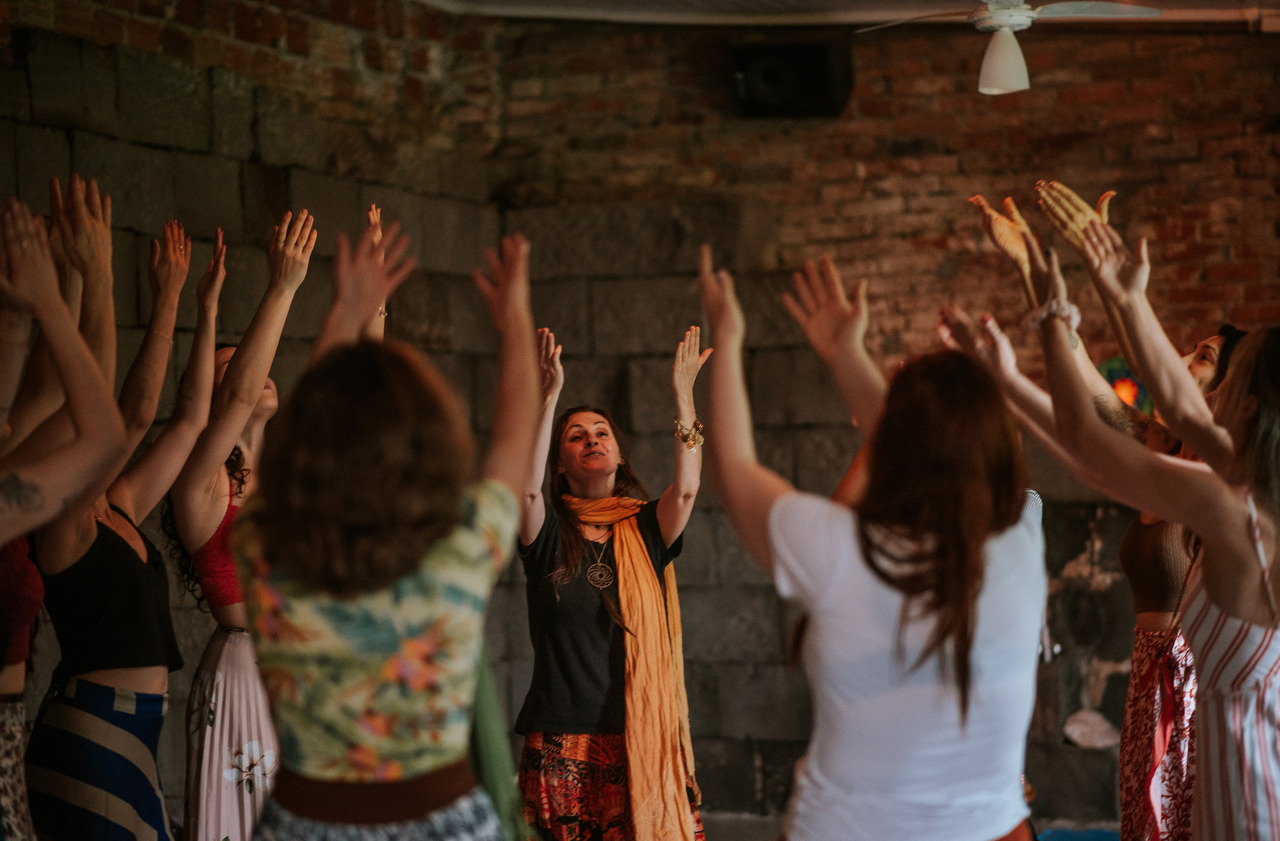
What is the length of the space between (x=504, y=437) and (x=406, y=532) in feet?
0.78

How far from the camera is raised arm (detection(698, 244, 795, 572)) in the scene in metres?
1.67

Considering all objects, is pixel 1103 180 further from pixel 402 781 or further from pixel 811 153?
pixel 402 781

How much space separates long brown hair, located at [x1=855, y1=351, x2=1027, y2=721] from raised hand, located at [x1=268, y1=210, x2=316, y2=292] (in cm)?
142

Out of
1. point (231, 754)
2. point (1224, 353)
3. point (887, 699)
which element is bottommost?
point (231, 754)

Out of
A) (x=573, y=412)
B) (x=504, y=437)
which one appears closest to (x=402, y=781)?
(x=504, y=437)

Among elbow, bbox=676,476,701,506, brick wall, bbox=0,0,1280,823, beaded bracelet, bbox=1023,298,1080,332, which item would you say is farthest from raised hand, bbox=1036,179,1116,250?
brick wall, bbox=0,0,1280,823

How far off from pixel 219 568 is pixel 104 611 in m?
0.53

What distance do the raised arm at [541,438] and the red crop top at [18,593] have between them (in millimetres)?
1128

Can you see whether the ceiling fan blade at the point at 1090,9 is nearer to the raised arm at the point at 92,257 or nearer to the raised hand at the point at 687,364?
the raised hand at the point at 687,364

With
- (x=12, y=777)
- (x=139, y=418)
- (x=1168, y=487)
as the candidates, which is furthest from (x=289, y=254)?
(x=1168, y=487)

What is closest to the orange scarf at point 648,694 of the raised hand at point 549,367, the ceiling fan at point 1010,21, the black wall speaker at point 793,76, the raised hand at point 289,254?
the raised hand at point 549,367

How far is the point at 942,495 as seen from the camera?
64.6 inches

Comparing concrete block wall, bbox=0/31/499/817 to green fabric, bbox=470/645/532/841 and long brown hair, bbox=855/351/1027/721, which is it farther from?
long brown hair, bbox=855/351/1027/721

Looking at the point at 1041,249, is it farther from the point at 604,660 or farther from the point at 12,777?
the point at 12,777
